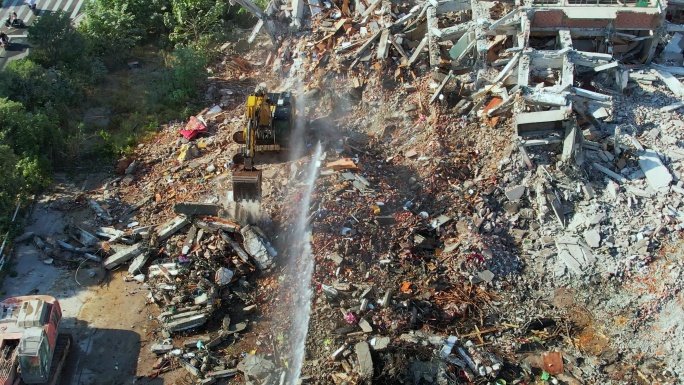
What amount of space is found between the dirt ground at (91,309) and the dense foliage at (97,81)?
3.91ft

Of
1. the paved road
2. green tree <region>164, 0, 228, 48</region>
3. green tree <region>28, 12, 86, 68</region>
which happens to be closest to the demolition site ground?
green tree <region>164, 0, 228, 48</region>

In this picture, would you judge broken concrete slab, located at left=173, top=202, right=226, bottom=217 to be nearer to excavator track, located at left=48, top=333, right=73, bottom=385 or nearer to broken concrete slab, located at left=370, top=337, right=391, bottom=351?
excavator track, located at left=48, top=333, right=73, bottom=385

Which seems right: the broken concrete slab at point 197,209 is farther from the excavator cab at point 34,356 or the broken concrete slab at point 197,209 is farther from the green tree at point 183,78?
the green tree at point 183,78

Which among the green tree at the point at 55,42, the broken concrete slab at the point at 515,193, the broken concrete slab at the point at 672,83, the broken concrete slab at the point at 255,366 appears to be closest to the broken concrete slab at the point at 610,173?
the broken concrete slab at the point at 515,193

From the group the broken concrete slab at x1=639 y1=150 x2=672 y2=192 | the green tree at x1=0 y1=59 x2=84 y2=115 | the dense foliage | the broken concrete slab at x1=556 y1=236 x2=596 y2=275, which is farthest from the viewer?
the green tree at x1=0 y1=59 x2=84 y2=115

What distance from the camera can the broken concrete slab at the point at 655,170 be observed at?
47.7 ft

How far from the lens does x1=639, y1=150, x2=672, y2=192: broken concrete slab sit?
14.5 metres

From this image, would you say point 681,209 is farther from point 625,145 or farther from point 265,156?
point 265,156

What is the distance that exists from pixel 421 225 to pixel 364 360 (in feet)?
11.8

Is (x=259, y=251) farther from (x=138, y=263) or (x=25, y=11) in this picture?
(x=25, y=11)

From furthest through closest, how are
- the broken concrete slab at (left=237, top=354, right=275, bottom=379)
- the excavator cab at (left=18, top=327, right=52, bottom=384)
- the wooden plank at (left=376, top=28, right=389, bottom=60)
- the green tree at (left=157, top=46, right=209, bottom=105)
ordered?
the green tree at (left=157, top=46, right=209, bottom=105) → the wooden plank at (left=376, top=28, right=389, bottom=60) → the broken concrete slab at (left=237, top=354, right=275, bottom=379) → the excavator cab at (left=18, top=327, right=52, bottom=384)

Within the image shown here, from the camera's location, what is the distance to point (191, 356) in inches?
504

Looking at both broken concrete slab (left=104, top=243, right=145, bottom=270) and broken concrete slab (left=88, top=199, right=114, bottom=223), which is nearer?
broken concrete slab (left=104, top=243, right=145, bottom=270)

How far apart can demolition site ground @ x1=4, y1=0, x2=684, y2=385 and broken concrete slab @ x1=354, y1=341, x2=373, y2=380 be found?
32 millimetres
